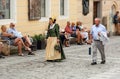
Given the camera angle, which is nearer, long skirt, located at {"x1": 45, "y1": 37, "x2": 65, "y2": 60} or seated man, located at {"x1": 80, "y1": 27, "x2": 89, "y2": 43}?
long skirt, located at {"x1": 45, "y1": 37, "x2": 65, "y2": 60}

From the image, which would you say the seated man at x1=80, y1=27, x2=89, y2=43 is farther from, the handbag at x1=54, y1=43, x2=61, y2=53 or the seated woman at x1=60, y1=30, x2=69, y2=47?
the handbag at x1=54, y1=43, x2=61, y2=53

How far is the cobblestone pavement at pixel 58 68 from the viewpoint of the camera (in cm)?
1236

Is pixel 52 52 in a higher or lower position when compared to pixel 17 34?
lower

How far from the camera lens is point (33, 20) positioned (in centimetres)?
2027

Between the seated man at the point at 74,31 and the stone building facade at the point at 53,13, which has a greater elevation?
the stone building facade at the point at 53,13

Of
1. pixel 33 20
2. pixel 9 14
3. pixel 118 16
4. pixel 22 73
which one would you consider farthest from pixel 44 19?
pixel 118 16

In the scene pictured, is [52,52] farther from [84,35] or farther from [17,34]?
[84,35]

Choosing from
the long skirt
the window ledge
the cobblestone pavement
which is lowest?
the cobblestone pavement

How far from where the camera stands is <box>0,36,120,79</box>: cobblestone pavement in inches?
487

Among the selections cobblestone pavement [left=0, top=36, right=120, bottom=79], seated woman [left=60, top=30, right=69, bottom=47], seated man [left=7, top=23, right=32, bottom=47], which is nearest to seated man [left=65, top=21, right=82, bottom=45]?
seated woman [left=60, top=30, right=69, bottom=47]

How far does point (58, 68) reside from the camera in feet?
45.8

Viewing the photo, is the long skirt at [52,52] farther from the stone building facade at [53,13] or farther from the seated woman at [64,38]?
the seated woman at [64,38]

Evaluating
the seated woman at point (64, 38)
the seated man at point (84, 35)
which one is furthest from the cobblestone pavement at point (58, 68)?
the seated man at point (84, 35)

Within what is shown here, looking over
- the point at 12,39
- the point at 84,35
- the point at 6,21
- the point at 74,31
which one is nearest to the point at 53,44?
the point at 12,39
